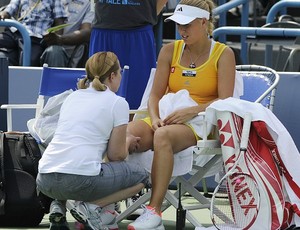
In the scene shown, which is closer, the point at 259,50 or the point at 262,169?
the point at 262,169

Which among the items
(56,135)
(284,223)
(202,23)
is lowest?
(284,223)

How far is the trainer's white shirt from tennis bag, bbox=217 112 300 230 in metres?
0.62

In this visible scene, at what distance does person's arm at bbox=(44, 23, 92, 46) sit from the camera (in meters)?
10.3

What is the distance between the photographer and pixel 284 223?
6.52 meters

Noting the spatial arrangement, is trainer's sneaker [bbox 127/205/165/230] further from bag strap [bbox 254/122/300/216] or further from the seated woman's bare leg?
bag strap [bbox 254/122/300/216]

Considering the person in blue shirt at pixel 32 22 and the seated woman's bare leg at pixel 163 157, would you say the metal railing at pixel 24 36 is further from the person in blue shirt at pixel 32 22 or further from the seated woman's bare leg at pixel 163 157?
the seated woman's bare leg at pixel 163 157

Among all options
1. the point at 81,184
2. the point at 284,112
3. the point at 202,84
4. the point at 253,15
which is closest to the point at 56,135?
the point at 81,184

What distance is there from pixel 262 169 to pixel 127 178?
0.77 m

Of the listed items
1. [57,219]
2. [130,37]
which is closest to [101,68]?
[57,219]

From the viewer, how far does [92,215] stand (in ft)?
21.4

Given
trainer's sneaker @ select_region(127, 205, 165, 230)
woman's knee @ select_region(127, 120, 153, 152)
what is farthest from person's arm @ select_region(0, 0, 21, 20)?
trainer's sneaker @ select_region(127, 205, 165, 230)

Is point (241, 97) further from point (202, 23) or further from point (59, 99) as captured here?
point (59, 99)

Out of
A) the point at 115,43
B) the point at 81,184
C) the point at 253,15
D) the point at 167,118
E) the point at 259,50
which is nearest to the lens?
the point at 81,184

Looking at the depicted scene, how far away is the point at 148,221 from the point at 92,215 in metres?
0.33
